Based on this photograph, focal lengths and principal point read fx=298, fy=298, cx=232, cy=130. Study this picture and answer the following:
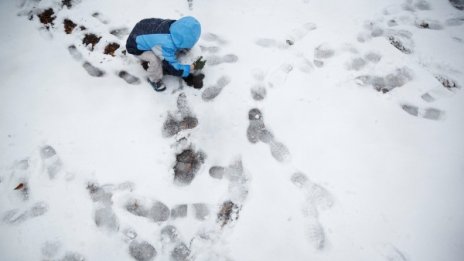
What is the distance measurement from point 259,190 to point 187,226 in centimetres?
61

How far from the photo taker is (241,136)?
2.55 meters

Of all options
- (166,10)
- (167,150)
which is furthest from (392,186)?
(166,10)

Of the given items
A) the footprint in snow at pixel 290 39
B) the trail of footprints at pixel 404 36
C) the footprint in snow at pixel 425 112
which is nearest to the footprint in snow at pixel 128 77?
the footprint in snow at pixel 290 39

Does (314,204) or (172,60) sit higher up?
(172,60)

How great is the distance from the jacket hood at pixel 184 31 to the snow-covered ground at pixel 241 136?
1.40 feet

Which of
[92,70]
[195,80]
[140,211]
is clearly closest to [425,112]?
[195,80]

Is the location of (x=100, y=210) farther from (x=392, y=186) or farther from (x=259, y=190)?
(x=392, y=186)

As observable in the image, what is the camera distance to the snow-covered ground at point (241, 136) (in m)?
2.14

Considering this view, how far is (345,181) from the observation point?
2.33m

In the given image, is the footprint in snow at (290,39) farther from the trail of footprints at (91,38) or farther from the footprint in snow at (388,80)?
the footprint in snow at (388,80)

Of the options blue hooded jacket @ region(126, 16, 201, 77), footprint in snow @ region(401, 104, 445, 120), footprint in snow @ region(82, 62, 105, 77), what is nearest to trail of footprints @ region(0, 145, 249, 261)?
footprint in snow @ region(82, 62, 105, 77)

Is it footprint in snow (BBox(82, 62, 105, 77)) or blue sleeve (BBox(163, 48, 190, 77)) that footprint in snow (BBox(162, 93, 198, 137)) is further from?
footprint in snow (BBox(82, 62, 105, 77))

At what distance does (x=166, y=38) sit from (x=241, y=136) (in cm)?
104

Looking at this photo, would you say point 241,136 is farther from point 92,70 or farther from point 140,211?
point 92,70
